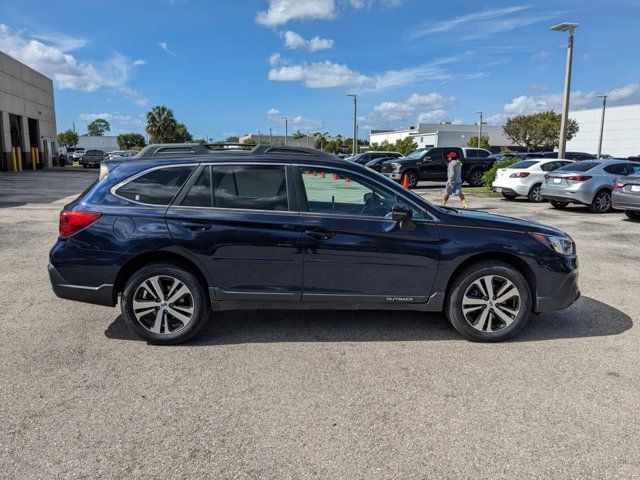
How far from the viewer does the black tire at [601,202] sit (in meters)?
14.3

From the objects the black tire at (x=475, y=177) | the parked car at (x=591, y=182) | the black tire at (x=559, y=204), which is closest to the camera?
the parked car at (x=591, y=182)

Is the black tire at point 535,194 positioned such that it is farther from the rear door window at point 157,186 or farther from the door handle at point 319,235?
the rear door window at point 157,186

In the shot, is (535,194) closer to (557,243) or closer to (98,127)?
(557,243)

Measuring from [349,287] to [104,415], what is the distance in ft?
7.07

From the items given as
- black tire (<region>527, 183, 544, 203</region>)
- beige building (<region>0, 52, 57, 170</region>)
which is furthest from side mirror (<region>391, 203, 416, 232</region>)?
beige building (<region>0, 52, 57, 170</region>)

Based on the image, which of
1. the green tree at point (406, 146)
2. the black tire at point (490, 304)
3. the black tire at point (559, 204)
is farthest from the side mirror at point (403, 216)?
the green tree at point (406, 146)

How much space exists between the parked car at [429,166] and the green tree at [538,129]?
54.1 meters

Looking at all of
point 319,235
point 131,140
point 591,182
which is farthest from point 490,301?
point 131,140

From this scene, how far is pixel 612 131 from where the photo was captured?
73.4 meters

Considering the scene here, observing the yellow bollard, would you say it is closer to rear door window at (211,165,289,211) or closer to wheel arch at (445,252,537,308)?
rear door window at (211,165,289,211)

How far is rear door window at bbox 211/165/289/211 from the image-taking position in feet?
14.5

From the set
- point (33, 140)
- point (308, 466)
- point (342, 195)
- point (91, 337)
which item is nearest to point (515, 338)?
point (342, 195)

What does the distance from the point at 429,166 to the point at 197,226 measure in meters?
19.8

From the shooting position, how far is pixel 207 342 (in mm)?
4500
